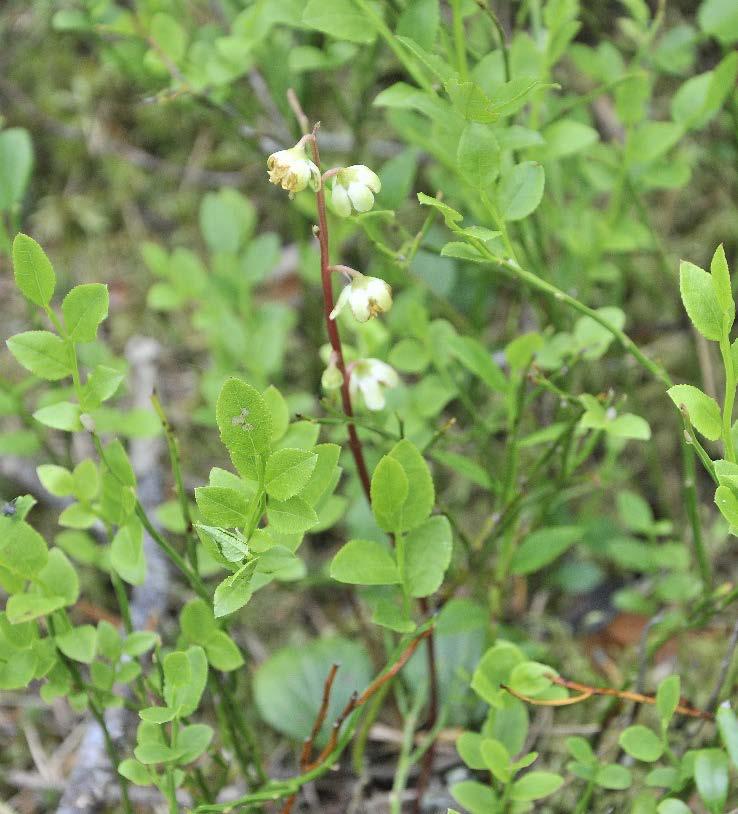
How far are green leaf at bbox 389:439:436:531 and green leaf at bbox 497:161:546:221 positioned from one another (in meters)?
0.29

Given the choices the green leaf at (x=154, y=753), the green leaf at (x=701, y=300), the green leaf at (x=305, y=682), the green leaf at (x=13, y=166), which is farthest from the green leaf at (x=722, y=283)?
the green leaf at (x=13, y=166)

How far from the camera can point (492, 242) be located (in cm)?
101

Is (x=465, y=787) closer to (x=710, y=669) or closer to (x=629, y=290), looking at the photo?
(x=710, y=669)

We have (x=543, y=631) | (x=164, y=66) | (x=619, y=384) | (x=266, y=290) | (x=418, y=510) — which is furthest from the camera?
(x=266, y=290)

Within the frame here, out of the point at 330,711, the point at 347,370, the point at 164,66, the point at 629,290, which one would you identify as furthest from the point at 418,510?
the point at 629,290

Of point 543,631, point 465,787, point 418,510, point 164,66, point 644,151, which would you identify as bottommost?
point 543,631

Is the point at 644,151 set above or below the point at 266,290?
above

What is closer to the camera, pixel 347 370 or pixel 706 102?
pixel 347 370

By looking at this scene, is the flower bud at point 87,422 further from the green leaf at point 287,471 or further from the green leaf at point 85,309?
the green leaf at point 287,471

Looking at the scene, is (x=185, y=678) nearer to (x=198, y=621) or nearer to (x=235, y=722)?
(x=198, y=621)

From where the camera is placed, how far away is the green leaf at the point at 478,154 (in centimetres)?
93

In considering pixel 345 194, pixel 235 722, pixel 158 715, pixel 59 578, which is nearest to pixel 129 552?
pixel 59 578

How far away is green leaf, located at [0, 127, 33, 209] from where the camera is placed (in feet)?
4.33

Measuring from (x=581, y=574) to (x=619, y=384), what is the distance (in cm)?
42
